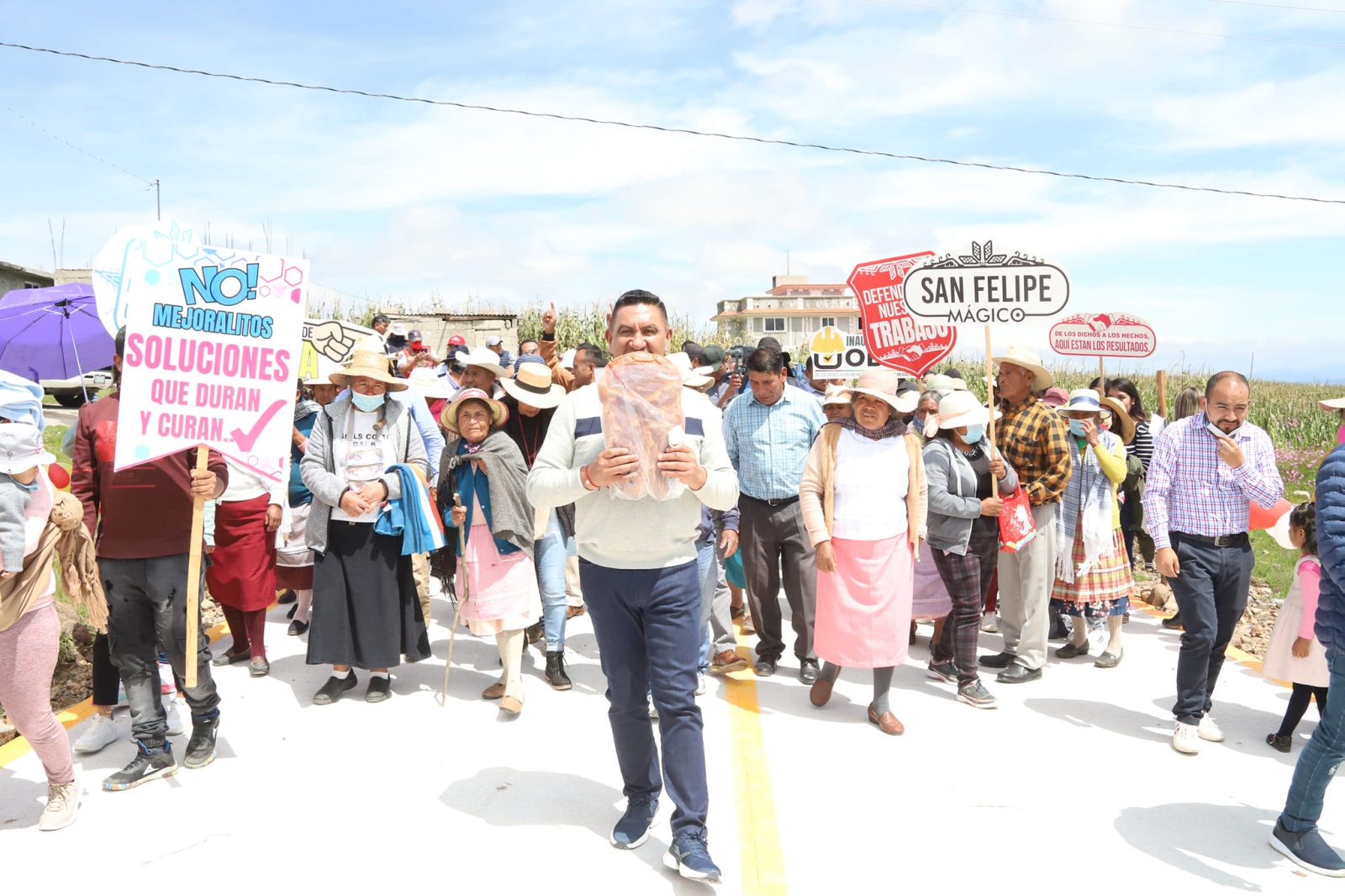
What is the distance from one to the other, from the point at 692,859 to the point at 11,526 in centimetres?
301

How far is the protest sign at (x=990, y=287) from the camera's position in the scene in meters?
6.30

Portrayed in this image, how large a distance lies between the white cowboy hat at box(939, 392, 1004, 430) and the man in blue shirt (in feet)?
2.69

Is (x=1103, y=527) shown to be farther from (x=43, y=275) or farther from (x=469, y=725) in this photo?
(x=43, y=275)

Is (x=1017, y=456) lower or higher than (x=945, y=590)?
higher

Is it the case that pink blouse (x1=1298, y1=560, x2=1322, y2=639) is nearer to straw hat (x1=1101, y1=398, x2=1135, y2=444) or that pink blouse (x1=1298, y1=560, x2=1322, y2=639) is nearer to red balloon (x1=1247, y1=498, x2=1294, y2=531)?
red balloon (x1=1247, y1=498, x2=1294, y2=531)

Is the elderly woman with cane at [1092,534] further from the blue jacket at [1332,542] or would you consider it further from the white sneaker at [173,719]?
the white sneaker at [173,719]

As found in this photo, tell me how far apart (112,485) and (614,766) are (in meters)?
2.78

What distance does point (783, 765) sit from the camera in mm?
4590

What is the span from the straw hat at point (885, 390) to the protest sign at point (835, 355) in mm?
3479

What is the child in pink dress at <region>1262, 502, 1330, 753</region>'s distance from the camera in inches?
186

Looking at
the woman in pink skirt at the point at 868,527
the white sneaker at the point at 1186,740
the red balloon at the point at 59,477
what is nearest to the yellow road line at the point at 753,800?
the woman in pink skirt at the point at 868,527

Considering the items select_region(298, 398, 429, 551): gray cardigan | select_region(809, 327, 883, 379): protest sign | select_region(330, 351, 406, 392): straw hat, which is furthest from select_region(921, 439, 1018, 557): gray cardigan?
select_region(330, 351, 406, 392): straw hat

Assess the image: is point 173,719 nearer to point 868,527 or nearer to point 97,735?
point 97,735

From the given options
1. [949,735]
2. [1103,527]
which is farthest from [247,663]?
[1103,527]
